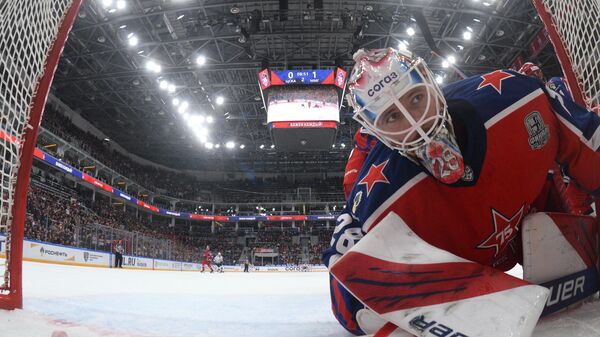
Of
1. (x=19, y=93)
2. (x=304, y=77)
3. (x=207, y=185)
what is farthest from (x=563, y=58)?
(x=207, y=185)

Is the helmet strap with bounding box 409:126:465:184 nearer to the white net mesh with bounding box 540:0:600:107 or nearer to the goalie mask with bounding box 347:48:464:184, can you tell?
the goalie mask with bounding box 347:48:464:184

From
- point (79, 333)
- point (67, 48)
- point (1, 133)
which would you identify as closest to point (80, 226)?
point (67, 48)

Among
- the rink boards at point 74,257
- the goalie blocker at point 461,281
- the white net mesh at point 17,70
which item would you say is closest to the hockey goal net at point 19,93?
the white net mesh at point 17,70

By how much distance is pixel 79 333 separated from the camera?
4.85 ft

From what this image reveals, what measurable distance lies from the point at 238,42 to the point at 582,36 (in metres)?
14.3

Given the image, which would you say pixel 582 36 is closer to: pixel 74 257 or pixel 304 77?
pixel 304 77

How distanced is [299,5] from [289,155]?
57.0ft

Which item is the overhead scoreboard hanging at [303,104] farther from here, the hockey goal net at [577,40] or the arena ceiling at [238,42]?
the hockey goal net at [577,40]

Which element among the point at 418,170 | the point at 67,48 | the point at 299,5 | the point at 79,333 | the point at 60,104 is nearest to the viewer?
the point at 418,170

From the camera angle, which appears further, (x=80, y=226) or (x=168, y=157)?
(x=168, y=157)

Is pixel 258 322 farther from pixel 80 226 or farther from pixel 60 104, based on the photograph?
pixel 60 104

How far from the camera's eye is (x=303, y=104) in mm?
11766

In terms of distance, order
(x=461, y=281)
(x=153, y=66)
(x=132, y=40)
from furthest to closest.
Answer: (x=153, y=66) < (x=132, y=40) < (x=461, y=281)

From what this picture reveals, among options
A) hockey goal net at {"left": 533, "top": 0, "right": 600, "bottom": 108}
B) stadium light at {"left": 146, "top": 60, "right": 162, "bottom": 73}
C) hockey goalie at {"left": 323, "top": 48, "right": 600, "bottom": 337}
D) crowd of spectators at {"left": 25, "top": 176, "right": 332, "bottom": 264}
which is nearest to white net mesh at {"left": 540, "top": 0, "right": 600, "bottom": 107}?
hockey goal net at {"left": 533, "top": 0, "right": 600, "bottom": 108}
